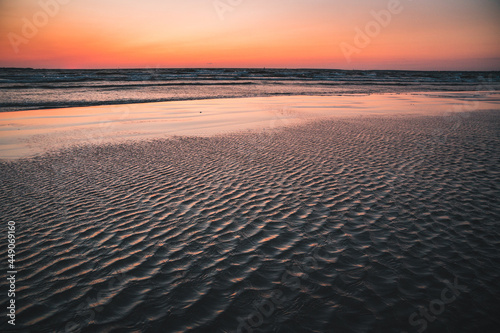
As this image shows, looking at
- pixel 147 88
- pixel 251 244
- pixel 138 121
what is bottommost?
pixel 251 244

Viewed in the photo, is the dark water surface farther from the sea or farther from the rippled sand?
the rippled sand

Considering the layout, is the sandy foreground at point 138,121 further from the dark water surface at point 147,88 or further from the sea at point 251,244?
the dark water surface at point 147,88

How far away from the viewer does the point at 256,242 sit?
7.62 meters

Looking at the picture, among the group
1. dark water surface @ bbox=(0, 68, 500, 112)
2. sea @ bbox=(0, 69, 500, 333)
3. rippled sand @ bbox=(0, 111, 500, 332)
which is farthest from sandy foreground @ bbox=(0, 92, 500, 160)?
dark water surface @ bbox=(0, 68, 500, 112)

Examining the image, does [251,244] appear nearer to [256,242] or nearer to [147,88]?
[256,242]

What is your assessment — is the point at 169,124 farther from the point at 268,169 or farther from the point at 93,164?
the point at 268,169

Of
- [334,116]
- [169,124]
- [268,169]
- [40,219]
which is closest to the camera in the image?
[40,219]

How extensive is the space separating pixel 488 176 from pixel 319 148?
7726 mm

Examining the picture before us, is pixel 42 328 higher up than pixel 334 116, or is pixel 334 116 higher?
pixel 334 116

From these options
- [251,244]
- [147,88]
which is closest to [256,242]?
[251,244]

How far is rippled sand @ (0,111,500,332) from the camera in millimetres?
5391

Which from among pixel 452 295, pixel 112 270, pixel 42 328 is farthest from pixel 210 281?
pixel 452 295

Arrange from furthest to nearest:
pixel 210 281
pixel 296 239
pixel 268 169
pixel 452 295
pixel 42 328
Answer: pixel 268 169
pixel 296 239
pixel 210 281
pixel 452 295
pixel 42 328

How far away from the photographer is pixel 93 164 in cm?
1408
